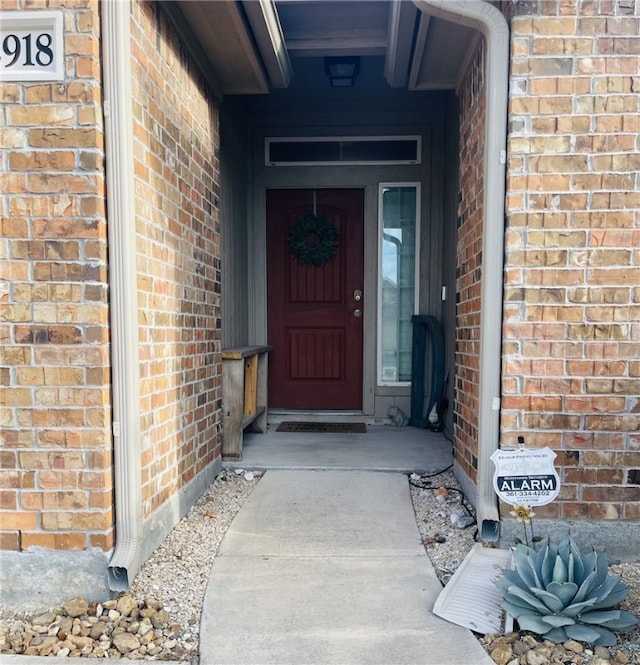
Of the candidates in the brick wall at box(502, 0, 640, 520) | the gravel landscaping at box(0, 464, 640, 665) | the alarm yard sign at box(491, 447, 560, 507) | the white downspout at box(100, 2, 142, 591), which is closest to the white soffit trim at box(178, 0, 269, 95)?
the white downspout at box(100, 2, 142, 591)

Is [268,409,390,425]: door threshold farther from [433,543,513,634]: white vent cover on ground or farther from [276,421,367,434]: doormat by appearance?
[433,543,513,634]: white vent cover on ground

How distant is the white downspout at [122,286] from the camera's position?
1.81m

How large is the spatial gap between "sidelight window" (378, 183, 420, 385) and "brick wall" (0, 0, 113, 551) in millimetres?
2928

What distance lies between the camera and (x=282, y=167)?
14.6ft

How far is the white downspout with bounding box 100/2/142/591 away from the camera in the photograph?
1810 millimetres

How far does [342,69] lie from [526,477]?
329 cm


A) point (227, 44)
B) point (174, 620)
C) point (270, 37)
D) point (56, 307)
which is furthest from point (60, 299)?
point (270, 37)

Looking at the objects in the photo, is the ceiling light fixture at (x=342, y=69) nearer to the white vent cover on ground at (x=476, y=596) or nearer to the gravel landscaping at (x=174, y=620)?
the gravel landscaping at (x=174, y=620)

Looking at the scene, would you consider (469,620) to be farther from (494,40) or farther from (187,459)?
(494,40)

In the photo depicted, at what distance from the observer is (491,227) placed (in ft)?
7.00

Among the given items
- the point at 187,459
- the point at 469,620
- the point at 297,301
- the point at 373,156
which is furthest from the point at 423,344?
the point at 469,620

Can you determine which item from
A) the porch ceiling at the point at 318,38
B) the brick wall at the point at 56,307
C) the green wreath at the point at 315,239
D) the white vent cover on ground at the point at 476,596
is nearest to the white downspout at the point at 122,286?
the brick wall at the point at 56,307

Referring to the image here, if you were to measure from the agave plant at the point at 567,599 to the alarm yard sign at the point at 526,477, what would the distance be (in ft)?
0.85

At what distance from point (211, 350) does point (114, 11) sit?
172cm
